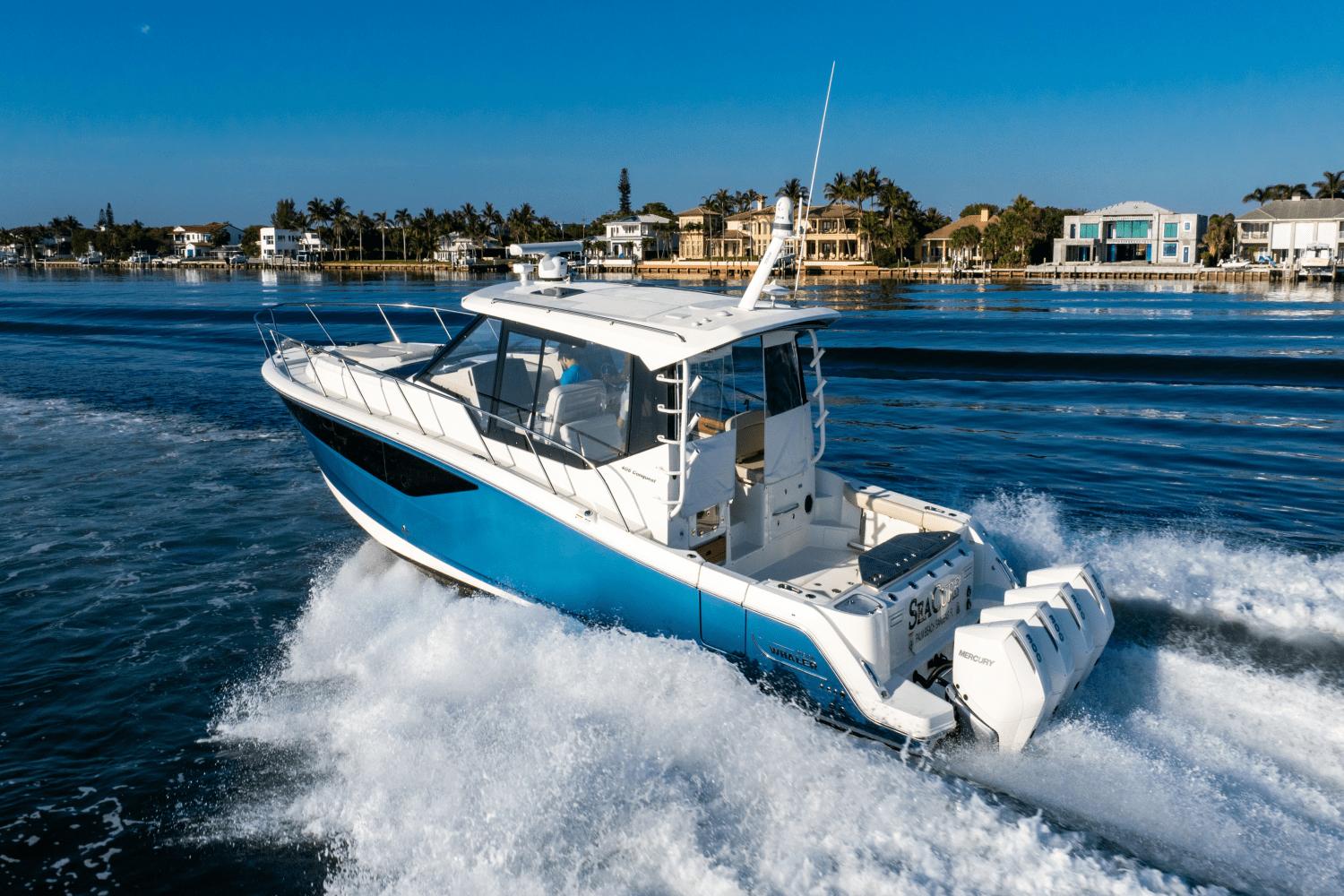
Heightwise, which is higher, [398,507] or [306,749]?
[398,507]

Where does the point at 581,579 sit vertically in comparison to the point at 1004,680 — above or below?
above

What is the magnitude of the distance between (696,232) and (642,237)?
21.0 ft

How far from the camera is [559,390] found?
755 cm

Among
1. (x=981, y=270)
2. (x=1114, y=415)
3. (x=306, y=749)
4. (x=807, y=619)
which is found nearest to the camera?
(x=807, y=619)

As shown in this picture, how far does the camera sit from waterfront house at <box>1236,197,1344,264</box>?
78.0m

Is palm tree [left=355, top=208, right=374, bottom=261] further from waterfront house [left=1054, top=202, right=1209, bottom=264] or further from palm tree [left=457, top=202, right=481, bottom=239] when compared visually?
waterfront house [left=1054, top=202, right=1209, bottom=264]

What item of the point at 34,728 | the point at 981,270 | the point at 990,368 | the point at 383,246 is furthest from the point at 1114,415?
the point at 383,246

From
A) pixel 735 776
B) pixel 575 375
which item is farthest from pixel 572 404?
pixel 735 776

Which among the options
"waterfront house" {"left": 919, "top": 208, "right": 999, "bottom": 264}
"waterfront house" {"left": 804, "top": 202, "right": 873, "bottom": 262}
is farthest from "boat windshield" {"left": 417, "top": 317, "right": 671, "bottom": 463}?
"waterfront house" {"left": 804, "top": 202, "right": 873, "bottom": 262}

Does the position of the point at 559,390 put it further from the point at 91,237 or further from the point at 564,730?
the point at 91,237

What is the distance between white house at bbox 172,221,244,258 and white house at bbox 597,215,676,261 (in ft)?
231

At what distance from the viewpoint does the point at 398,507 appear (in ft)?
28.0

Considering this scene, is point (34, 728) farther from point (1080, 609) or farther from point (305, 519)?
point (1080, 609)

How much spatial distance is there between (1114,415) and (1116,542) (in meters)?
9.12
